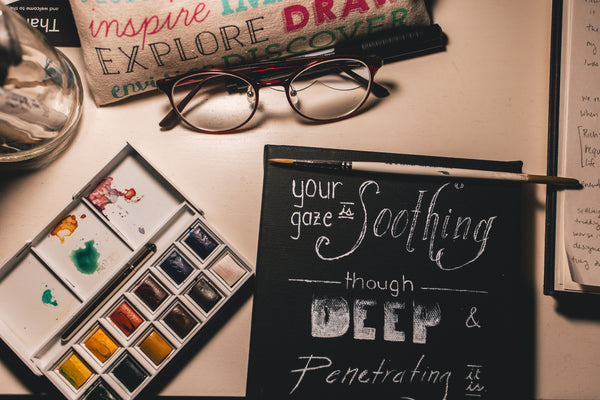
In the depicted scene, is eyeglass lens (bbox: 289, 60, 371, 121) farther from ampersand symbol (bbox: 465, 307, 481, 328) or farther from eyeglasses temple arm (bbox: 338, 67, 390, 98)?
ampersand symbol (bbox: 465, 307, 481, 328)

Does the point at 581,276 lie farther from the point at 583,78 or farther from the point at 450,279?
the point at 583,78

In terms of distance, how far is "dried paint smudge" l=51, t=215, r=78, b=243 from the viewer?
24.8 inches

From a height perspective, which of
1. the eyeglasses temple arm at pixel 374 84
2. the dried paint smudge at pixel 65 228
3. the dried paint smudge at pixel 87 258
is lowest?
the dried paint smudge at pixel 87 258

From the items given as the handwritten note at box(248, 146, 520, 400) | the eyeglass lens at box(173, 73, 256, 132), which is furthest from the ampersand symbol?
the eyeglass lens at box(173, 73, 256, 132)

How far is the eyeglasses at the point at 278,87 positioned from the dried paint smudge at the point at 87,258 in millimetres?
224

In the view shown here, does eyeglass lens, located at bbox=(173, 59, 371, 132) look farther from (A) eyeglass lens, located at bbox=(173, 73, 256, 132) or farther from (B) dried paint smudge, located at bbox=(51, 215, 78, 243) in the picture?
(B) dried paint smudge, located at bbox=(51, 215, 78, 243)

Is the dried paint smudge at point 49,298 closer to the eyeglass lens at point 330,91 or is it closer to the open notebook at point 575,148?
the eyeglass lens at point 330,91

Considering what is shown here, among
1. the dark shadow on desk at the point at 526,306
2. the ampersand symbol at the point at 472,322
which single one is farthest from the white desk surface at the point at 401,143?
the ampersand symbol at the point at 472,322

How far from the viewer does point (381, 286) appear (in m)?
0.63

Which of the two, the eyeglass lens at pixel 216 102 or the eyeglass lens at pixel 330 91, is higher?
the eyeglass lens at pixel 330 91

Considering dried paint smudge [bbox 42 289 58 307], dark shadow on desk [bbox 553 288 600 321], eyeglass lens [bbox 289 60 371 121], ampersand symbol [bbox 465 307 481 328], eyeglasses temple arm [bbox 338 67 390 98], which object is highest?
eyeglasses temple arm [bbox 338 67 390 98]

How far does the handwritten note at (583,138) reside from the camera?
656 mm

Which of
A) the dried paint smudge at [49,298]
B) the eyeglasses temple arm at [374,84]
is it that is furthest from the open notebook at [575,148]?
the dried paint smudge at [49,298]

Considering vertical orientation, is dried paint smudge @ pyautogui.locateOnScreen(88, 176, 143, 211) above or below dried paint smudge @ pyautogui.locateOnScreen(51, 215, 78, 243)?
above
